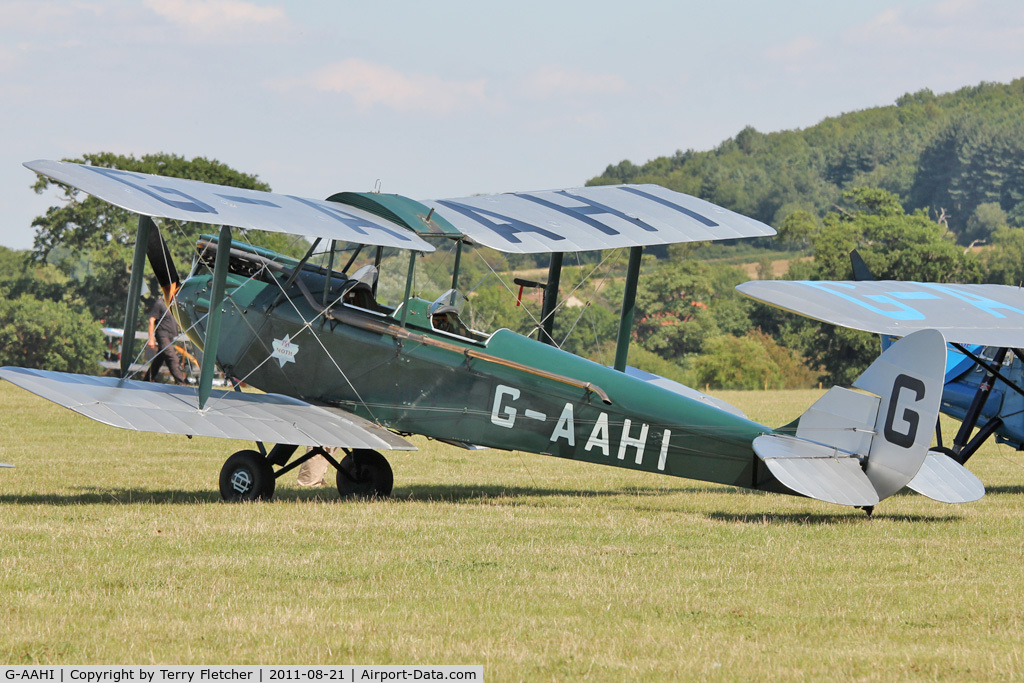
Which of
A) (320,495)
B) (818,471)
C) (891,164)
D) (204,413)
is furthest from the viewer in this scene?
(891,164)

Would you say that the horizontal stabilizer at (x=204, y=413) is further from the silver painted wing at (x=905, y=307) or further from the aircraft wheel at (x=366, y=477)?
the silver painted wing at (x=905, y=307)

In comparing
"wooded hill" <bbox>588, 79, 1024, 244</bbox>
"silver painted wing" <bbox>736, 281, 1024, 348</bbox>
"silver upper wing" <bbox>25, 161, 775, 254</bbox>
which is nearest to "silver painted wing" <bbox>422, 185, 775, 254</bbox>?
"silver upper wing" <bbox>25, 161, 775, 254</bbox>

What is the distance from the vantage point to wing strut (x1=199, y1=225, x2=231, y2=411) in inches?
347

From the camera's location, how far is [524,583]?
609 cm

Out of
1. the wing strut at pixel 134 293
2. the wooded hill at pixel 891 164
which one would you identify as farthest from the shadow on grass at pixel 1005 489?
the wooded hill at pixel 891 164

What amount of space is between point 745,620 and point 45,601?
10.8 ft

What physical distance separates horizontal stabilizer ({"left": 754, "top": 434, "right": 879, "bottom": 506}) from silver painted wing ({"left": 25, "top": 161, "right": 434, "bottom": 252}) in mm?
3156

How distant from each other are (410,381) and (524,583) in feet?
12.1

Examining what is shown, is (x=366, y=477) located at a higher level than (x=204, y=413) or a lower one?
lower

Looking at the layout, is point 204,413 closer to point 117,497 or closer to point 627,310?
point 117,497

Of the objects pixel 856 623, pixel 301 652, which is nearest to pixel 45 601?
pixel 301 652

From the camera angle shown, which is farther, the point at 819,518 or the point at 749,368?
the point at 749,368

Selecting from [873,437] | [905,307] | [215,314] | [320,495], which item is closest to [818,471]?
[873,437]

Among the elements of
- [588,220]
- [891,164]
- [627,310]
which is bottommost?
[627,310]
